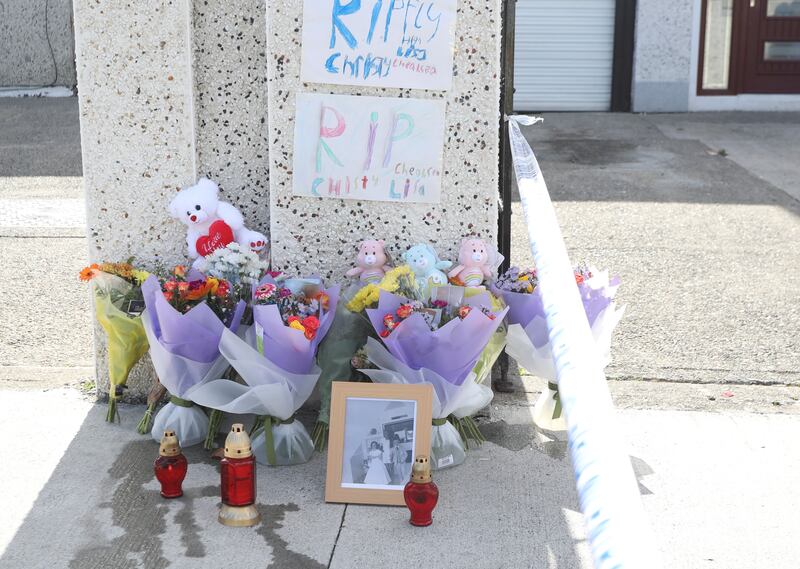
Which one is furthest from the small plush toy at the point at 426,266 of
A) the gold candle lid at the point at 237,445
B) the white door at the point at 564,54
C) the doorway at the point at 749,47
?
the doorway at the point at 749,47

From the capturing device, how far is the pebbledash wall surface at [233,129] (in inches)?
155

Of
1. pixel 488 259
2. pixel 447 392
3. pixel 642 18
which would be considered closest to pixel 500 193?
pixel 488 259

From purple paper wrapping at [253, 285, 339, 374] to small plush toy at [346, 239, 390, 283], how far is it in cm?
42

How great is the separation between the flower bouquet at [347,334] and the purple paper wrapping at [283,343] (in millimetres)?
156

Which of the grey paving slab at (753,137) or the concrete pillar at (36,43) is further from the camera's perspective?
the concrete pillar at (36,43)

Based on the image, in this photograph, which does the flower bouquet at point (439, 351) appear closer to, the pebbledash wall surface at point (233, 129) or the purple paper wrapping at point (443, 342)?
the purple paper wrapping at point (443, 342)

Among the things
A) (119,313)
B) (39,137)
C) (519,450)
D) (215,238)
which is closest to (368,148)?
(215,238)

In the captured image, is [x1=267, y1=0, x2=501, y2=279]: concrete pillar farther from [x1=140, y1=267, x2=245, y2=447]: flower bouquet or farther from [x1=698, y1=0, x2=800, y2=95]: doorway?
[x1=698, y1=0, x2=800, y2=95]: doorway

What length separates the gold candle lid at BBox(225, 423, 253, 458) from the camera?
3.20 metres

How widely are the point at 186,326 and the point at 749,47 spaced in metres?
11.2

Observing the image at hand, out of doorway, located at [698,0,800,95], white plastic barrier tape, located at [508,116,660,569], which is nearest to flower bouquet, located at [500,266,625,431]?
white plastic barrier tape, located at [508,116,660,569]

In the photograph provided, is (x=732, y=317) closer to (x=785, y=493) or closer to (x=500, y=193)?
(x=500, y=193)

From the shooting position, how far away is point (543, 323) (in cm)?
388

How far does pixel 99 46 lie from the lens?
402 cm
